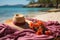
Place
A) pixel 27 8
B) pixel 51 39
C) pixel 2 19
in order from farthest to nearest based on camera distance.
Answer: pixel 27 8 < pixel 2 19 < pixel 51 39

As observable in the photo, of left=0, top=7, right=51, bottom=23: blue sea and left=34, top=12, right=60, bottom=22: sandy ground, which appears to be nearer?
left=0, top=7, right=51, bottom=23: blue sea

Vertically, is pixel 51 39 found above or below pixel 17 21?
below

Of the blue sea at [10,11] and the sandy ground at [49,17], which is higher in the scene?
the blue sea at [10,11]

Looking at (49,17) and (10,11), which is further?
(49,17)

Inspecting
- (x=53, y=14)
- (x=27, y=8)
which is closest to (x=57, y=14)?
(x=53, y=14)

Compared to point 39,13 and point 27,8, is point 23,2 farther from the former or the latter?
point 39,13

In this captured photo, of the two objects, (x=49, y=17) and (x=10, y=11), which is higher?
(x=10, y=11)

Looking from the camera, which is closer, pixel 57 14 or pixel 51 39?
pixel 51 39

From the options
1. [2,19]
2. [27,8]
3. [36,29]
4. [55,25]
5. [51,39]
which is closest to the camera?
[51,39]

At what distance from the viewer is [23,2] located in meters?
2.71

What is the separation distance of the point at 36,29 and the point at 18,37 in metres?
0.25

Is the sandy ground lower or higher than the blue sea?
lower

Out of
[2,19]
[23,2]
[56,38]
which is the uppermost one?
[23,2]

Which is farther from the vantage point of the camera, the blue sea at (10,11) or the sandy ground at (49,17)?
the sandy ground at (49,17)
